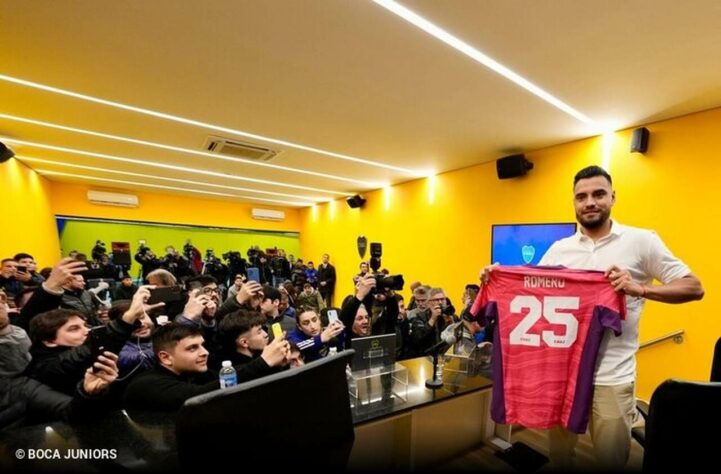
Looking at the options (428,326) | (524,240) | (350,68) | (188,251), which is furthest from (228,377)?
(188,251)

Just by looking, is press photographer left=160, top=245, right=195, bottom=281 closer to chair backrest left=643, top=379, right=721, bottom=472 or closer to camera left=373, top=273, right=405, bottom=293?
camera left=373, top=273, right=405, bottom=293

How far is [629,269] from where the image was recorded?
1.43 metres

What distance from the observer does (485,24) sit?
73.4 inches

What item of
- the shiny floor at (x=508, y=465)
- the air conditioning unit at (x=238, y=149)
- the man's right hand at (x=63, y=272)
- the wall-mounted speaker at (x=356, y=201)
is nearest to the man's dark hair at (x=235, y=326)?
the man's right hand at (x=63, y=272)

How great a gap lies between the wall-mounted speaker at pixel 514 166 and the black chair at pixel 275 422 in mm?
4114

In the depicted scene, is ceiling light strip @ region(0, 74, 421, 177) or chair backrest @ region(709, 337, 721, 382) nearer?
chair backrest @ region(709, 337, 721, 382)

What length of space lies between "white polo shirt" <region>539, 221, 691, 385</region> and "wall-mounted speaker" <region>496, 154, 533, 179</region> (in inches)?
116

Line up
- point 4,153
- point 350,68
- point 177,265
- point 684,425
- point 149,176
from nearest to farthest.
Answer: point 684,425 → point 350,68 → point 4,153 → point 149,176 → point 177,265

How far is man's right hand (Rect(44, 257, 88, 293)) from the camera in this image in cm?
181

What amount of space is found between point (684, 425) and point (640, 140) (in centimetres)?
340

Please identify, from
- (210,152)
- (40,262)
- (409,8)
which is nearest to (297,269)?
(210,152)

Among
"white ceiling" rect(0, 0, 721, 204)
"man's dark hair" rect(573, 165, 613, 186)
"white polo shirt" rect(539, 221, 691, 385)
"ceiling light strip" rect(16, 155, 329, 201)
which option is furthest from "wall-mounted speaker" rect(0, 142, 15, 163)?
"white polo shirt" rect(539, 221, 691, 385)

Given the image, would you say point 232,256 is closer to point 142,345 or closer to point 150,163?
point 150,163

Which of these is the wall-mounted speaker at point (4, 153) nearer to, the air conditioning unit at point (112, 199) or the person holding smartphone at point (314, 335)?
the air conditioning unit at point (112, 199)
